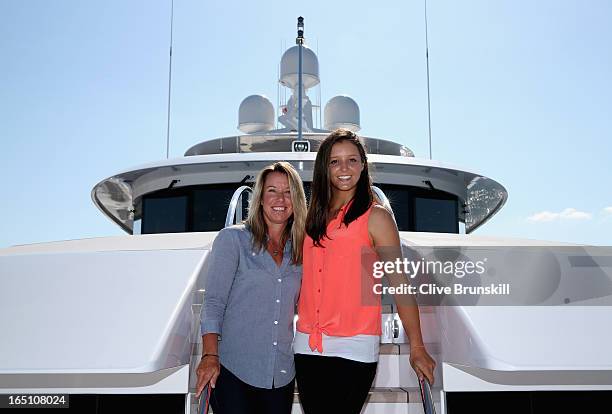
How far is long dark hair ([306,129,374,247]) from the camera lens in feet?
6.91

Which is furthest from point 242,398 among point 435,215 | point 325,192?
point 435,215

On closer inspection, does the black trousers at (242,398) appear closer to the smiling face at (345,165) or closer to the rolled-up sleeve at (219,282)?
the rolled-up sleeve at (219,282)

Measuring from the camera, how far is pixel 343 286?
6.77ft

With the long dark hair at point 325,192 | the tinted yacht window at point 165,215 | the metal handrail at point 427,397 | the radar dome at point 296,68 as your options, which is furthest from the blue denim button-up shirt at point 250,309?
the radar dome at point 296,68

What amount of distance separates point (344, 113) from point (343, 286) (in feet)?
27.4

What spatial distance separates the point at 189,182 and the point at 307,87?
4.60 meters

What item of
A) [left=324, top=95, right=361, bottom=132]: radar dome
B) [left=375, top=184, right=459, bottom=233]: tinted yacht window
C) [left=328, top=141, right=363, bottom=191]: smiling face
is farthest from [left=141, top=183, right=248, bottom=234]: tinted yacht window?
[left=324, top=95, right=361, bottom=132]: radar dome

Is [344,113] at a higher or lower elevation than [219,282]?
higher

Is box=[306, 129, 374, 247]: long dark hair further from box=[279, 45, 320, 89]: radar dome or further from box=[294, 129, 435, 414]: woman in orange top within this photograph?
box=[279, 45, 320, 89]: radar dome

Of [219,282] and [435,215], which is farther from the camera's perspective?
[435,215]

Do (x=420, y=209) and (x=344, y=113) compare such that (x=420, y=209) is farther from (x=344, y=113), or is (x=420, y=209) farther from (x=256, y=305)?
(x=256, y=305)

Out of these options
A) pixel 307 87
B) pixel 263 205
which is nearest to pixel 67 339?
pixel 263 205

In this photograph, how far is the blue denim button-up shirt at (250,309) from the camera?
7.07ft

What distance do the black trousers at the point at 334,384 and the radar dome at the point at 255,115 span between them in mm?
8356
